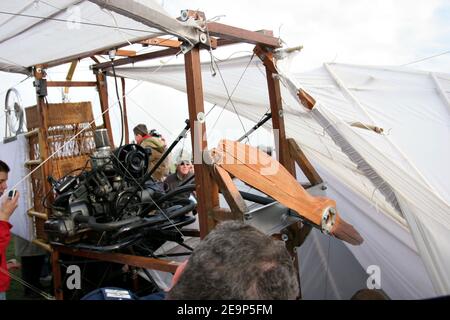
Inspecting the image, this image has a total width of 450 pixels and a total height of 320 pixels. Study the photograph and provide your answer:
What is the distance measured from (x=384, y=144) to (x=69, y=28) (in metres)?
1.94

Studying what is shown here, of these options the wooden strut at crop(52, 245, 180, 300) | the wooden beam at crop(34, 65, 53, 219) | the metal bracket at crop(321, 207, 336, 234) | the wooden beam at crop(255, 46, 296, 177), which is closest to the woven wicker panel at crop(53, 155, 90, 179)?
the wooden beam at crop(34, 65, 53, 219)

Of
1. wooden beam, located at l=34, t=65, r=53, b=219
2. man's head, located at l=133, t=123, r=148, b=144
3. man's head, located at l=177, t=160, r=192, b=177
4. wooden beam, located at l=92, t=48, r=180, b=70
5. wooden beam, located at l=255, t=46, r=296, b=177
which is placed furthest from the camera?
man's head, located at l=133, t=123, r=148, b=144

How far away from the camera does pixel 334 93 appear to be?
2402 mm

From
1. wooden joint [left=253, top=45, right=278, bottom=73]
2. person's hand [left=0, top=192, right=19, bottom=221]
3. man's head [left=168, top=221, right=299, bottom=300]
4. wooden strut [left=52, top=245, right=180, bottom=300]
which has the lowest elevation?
wooden strut [left=52, top=245, right=180, bottom=300]

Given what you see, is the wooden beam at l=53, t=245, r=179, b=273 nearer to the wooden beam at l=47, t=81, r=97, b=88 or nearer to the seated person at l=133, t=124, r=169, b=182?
the seated person at l=133, t=124, r=169, b=182

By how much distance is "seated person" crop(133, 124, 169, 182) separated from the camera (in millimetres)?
3490

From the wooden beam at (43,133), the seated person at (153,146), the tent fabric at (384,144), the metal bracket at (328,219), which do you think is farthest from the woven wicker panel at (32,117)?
the metal bracket at (328,219)

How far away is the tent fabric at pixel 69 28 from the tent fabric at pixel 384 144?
64cm

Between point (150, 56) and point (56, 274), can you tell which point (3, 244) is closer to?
point (56, 274)

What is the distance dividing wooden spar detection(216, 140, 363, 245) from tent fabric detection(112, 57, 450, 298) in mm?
319

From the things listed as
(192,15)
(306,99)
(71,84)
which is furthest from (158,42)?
(306,99)

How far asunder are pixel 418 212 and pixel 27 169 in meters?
3.00

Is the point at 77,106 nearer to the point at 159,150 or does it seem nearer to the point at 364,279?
the point at 159,150

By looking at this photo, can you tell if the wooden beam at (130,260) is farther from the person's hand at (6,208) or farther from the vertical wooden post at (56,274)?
the person's hand at (6,208)
